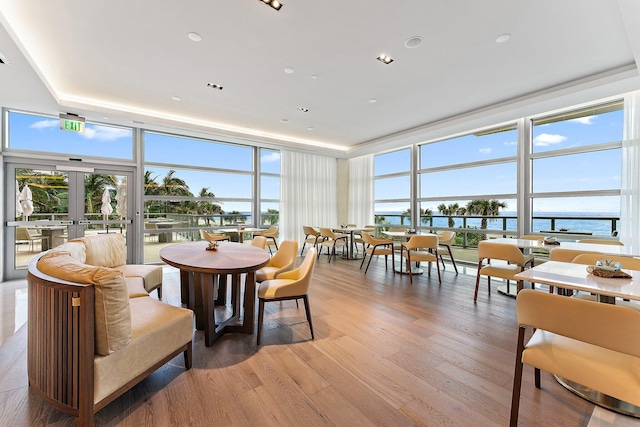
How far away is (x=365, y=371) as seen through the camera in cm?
203

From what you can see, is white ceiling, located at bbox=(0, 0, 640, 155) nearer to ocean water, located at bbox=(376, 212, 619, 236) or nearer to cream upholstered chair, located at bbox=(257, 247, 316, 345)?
ocean water, located at bbox=(376, 212, 619, 236)

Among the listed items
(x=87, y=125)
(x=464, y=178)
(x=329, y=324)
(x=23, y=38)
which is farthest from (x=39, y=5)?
(x=464, y=178)

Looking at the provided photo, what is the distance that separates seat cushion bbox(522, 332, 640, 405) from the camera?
1.21m

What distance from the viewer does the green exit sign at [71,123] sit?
177 inches

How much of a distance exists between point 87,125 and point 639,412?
7742mm

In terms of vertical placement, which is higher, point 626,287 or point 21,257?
point 626,287

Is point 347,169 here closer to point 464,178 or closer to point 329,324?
point 464,178

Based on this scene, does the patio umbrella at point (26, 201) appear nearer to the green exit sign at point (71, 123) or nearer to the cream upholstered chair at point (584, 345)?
the green exit sign at point (71, 123)

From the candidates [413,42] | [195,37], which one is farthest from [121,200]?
[413,42]

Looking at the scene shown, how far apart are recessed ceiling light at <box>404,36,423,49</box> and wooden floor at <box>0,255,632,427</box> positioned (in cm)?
309

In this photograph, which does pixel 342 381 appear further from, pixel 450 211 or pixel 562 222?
pixel 450 211

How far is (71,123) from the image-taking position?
179 inches

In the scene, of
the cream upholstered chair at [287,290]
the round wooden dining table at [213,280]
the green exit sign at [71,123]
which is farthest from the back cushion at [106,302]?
the green exit sign at [71,123]

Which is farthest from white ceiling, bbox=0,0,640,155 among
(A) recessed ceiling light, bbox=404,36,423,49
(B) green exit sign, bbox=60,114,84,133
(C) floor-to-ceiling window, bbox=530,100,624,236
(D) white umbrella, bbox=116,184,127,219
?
(D) white umbrella, bbox=116,184,127,219
